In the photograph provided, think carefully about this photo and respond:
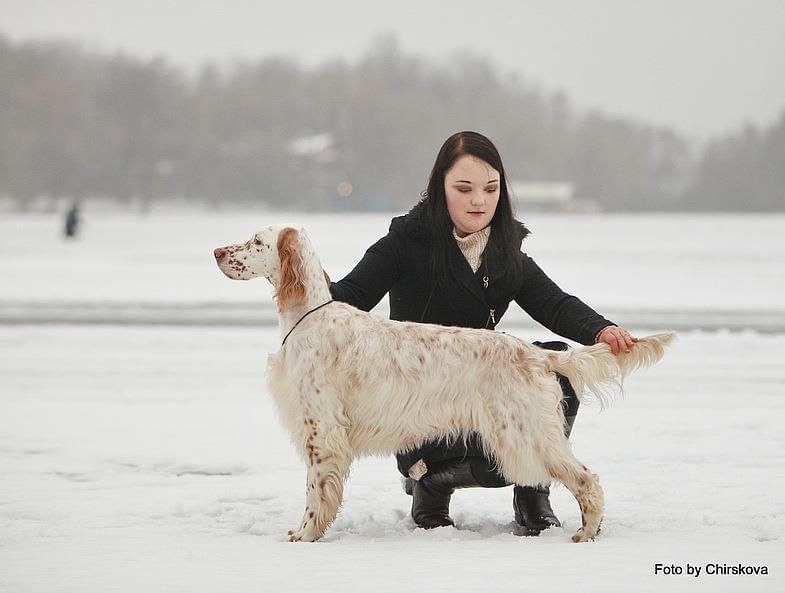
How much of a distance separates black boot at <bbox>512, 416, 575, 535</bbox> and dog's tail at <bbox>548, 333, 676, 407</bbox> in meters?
0.22

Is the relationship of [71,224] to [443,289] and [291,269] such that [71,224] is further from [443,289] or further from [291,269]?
[291,269]

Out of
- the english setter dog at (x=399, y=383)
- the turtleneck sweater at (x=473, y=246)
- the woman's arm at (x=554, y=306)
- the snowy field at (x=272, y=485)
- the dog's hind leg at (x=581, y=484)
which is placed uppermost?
the turtleneck sweater at (x=473, y=246)

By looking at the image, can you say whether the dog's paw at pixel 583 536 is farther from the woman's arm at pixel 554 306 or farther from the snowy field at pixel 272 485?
the woman's arm at pixel 554 306

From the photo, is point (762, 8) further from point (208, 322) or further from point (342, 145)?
point (208, 322)

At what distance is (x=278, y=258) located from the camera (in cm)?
473

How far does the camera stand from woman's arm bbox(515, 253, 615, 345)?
5070 millimetres

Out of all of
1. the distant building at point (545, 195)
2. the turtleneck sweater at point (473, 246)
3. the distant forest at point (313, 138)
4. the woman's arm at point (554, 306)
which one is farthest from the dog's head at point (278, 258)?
the distant forest at point (313, 138)

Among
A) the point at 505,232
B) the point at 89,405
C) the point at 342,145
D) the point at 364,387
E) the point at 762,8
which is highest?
the point at 762,8

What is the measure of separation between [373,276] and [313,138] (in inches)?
4722

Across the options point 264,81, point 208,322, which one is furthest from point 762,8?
point 208,322

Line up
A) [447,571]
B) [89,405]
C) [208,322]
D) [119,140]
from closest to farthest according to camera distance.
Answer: [447,571], [89,405], [208,322], [119,140]

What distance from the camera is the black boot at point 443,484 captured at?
490cm

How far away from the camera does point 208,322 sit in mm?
13922

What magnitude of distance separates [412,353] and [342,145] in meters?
117
